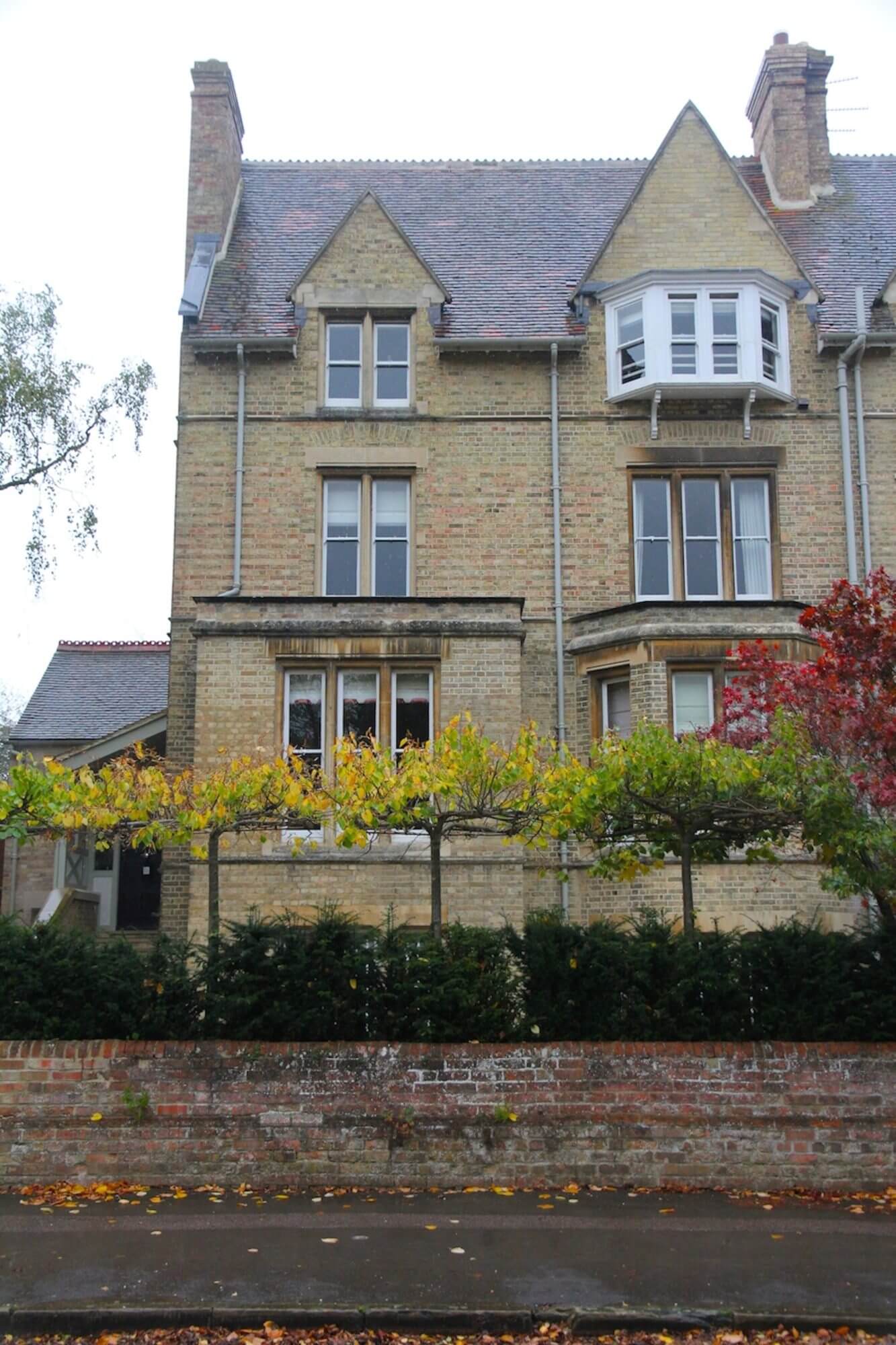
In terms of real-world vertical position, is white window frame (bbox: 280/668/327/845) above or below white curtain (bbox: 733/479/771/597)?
below

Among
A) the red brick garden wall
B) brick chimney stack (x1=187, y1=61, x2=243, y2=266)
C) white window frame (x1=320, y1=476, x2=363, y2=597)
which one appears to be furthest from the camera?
brick chimney stack (x1=187, y1=61, x2=243, y2=266)

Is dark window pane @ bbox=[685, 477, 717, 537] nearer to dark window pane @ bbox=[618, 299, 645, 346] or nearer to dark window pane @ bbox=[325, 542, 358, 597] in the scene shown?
dark window pane @ bbox=[618, 299, 645, 346]

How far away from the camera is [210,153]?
23766 millimetres

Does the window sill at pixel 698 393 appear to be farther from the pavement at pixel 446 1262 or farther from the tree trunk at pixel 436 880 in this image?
the pavement at pixel 446 1262

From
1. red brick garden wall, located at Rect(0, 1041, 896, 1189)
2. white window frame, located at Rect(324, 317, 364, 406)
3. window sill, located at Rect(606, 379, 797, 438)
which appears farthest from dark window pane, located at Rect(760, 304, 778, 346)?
red brick garden wall, located at Rect(0, 1041, 896, 1189)

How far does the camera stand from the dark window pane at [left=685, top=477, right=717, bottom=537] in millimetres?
21219

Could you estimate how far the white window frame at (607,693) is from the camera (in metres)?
19.9

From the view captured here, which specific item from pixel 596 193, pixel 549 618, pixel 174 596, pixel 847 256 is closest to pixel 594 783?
pixel 549 618

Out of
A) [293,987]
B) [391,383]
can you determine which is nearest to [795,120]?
[391,383]

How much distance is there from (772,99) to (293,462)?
12.8 m

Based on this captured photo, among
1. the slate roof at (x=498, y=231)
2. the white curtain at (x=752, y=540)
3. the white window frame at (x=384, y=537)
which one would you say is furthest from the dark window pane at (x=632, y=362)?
the white window frame at (x=384, y=537)

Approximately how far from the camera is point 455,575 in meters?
20.7

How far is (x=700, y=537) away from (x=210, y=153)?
1178cm

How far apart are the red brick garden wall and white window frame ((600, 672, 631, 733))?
9.18 meters
